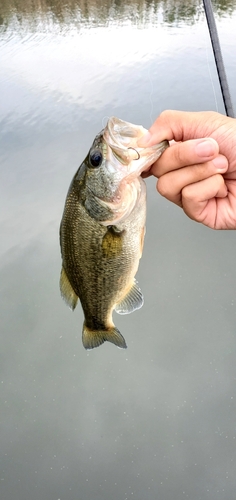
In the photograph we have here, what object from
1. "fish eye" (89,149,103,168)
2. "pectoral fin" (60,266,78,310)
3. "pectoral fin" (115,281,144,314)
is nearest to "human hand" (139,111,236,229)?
"fish eye" (89,149,103,168)

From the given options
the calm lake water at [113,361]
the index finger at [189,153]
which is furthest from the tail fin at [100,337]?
the calm lake water at [113,361]

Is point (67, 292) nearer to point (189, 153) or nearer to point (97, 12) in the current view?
point (189, 153)

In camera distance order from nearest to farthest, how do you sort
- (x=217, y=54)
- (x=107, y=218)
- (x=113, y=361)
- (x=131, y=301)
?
1. (x=107, y=218)
2. (x=131, y=301)
3. (x=217, y=54)
4. (x=113, y=361)

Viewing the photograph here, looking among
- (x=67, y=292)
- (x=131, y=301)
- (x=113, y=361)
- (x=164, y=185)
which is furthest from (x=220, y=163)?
(x=113, y=361)

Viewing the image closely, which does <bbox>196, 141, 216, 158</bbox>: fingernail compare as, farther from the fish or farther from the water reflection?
the water reflection

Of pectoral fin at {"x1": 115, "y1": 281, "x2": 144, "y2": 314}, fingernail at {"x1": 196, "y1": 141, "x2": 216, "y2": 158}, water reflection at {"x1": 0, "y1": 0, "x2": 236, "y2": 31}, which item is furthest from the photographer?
water reflection at {"x1": 0, "y1": 0, "x2": 236, "y2": 31}

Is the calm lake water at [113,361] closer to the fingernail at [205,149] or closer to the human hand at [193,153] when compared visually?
the human hand at [193,153]

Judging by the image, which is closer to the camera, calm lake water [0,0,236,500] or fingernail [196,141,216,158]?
fingernail [196,141,216,158]
